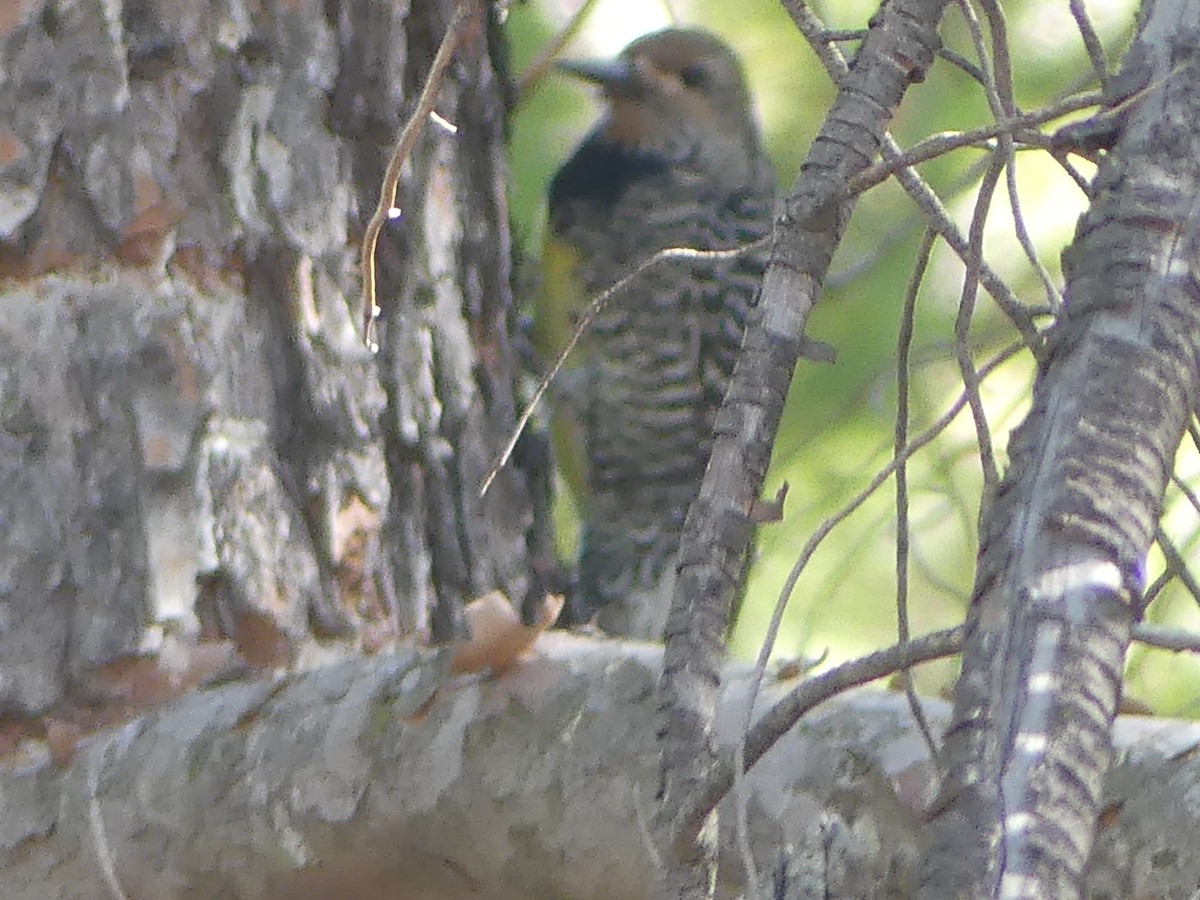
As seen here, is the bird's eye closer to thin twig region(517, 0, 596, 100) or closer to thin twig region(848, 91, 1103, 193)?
thin twig region(517, 0, 596, 100)

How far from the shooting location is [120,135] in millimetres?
1430

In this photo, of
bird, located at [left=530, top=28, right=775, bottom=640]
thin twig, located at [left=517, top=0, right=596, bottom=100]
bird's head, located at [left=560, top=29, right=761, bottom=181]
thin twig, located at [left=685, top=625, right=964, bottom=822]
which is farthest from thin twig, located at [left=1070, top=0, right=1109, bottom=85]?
bird's head, located at [left=560, top=29, right=761, bottom=181]

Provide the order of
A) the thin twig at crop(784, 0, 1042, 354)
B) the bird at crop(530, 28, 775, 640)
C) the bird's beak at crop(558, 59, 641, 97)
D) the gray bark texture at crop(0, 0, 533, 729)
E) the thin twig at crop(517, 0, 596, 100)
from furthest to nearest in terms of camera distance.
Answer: the bird's beak at crop(558, 59, 641, 97) → the bird at crop(530, 28, 775, 640) → the thin twig at crop(517, 0, 596, 100) → the gray bark texture at crop(0, 0, 533, 729) → the thin twig at crop(784, 0, 1042, 354)

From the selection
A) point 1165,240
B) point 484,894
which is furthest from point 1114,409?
point 484,894

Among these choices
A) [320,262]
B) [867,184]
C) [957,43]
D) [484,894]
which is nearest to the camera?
[867,184]

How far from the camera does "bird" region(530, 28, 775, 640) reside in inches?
91.0

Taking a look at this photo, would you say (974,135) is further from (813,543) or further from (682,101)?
(682,101)

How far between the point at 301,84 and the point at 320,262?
6.7 inches

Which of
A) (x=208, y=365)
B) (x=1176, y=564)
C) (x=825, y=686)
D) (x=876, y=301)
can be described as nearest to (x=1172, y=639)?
(x=1176, y=564)

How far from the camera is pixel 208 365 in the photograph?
1.44 metres

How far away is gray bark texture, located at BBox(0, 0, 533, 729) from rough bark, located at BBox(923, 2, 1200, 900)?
901 mm

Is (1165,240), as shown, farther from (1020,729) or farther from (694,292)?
(694,292)

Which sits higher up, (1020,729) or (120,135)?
(120,135)

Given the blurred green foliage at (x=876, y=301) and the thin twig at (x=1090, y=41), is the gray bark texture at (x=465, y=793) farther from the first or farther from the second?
→ the blurred green foliage at (x=876, y=301)
